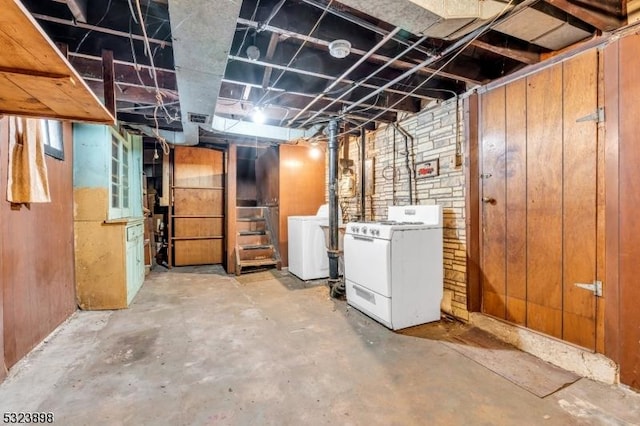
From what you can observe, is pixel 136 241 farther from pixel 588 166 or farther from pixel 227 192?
pixel 588 166

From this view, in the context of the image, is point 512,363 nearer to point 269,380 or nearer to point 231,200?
point 269,380

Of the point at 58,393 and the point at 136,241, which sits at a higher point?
the point at 136,241

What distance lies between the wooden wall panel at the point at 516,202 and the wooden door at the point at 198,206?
4.87 meters

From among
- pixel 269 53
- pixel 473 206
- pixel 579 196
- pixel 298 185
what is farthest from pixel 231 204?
pixel 579 196

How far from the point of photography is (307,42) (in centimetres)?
244

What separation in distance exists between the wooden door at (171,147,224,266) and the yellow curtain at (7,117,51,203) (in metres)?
3.31

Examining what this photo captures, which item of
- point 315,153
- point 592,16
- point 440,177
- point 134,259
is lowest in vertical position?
point 134,259

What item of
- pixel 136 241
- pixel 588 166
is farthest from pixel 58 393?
pixel 588 166

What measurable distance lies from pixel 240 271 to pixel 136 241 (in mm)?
1658

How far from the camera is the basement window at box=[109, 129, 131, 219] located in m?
3.57

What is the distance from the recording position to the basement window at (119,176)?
357cm

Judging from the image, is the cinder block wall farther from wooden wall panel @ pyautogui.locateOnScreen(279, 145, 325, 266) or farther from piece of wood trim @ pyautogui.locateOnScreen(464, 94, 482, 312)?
wooden wall panel @ pyautogui.locateOnScreen(279, 145, 325, 266)

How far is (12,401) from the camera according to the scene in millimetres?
1732

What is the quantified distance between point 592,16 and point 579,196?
1.16 metres
